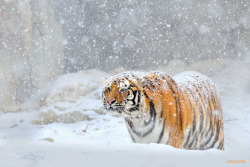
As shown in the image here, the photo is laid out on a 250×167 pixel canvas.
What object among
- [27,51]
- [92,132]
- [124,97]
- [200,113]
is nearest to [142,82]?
[124,97]

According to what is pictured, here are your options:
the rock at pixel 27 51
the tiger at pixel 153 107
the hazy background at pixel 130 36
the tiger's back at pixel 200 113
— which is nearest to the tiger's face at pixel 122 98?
the tiger at pixel 153 107

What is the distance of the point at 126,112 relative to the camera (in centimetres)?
209

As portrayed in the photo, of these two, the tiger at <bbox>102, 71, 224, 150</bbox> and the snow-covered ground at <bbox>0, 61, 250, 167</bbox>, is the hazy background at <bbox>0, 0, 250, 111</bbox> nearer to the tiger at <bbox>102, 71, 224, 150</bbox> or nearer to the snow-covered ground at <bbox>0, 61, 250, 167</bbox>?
the snow-covered ground at <bbox>0, 61, 250, 167</bbox>

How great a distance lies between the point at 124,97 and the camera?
2.08 m

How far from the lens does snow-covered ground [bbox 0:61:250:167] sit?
108 cm

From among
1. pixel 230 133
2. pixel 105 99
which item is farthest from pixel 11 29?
pixel 230 133

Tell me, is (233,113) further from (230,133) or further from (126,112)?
(126,112)

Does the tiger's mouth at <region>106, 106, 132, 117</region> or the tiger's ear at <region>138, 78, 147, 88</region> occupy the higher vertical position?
the tiger's ear at <region>138, 78, 147, 88</region>

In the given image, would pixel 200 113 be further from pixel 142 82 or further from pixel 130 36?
pixel 130 36

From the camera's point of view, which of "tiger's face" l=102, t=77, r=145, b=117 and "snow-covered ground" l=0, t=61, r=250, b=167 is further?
"tiger's face" l=102, t=77, r=145, b=117

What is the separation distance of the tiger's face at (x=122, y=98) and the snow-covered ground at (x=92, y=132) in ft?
1.27

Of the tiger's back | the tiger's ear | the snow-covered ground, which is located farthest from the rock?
the tiger's ear

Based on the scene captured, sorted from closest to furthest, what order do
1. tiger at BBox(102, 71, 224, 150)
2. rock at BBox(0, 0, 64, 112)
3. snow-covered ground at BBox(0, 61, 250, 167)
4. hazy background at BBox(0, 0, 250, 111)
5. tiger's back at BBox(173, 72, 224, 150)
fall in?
1. snow-covered ground at BBox(0, 61, 250, 167)
2. tiger at BBox(102, 71, 224, 150)
3. tiger's back at BBox(173, 72, 224, 150)
4. rock at BBox(0, 0, 64, 112)
5. hazy background at BBox(0, 0, 250, 111)

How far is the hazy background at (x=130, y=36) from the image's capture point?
5.02 m
